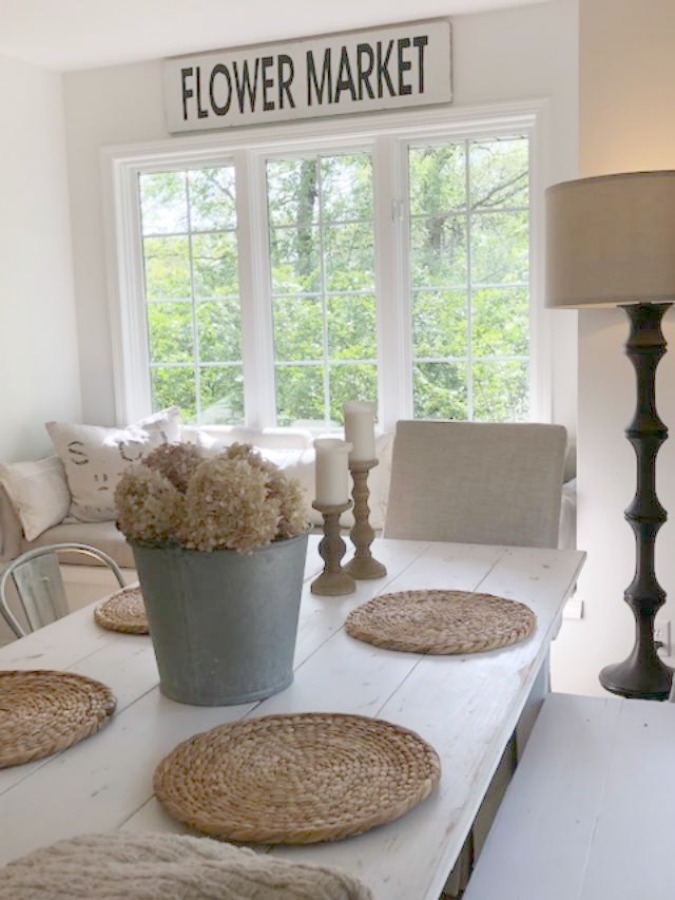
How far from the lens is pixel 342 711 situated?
132 cm

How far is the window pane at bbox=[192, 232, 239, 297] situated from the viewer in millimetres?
4301

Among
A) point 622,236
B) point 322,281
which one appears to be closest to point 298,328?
point 322,281

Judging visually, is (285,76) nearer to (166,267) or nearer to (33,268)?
(166,267)

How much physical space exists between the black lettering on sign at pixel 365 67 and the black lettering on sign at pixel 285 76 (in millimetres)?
288

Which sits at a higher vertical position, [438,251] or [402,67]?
[402,67]

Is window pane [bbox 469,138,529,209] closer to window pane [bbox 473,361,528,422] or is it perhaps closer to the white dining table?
window pane [bbox 473,361,528,422]

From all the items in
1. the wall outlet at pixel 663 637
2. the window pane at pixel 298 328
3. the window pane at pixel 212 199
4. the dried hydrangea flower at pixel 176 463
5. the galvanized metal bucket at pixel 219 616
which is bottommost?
the wall outlet at pixel 663 637

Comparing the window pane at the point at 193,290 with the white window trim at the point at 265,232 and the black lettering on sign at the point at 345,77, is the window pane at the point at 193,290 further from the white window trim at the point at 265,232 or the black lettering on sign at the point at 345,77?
the black lettering on sign at the point at 345,77

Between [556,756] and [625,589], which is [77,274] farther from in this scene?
[556,756]

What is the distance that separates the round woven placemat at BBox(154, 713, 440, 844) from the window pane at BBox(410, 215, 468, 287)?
9.55 ft

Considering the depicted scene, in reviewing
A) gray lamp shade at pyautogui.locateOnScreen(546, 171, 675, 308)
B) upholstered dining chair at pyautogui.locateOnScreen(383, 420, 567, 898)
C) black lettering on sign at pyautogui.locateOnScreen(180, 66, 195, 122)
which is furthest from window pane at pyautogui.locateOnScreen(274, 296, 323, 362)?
gray lamp shade at pyautogui.locateOnScreen(546, 171, 675, 308)

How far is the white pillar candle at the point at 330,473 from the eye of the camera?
6.01ft

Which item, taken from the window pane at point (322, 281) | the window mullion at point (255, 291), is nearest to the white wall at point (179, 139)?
the window mullion at point (255, 291)

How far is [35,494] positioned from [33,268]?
3.50 feet
